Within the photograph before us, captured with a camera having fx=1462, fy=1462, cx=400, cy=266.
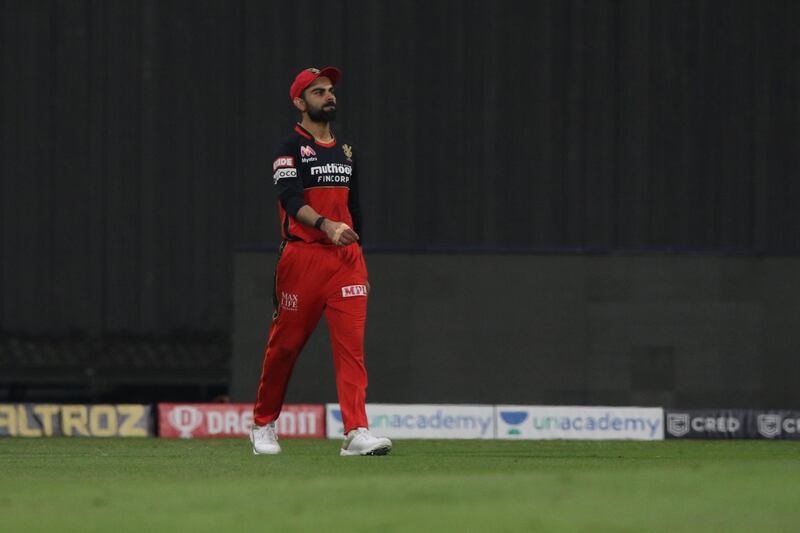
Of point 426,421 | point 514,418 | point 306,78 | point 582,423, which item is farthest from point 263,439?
point 582,423

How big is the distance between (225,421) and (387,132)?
14.0 ft

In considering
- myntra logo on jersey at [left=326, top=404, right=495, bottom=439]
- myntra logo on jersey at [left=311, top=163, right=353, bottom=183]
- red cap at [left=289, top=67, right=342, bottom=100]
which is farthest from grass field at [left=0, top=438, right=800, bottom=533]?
myntra logo on jersey at [left=326, top=404, right=495, bottom=439]

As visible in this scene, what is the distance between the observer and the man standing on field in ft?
22.7

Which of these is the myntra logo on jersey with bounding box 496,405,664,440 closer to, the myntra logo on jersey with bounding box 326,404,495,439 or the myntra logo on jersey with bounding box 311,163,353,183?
the myntra logo on jersey with bounding box 326,404,495,439

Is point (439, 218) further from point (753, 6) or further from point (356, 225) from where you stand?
point (356, 225)

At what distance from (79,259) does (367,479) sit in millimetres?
10035

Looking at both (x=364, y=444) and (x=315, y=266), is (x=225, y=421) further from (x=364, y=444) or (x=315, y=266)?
(x=364, y=444)

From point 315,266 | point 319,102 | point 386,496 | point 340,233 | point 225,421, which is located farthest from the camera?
point 225,421

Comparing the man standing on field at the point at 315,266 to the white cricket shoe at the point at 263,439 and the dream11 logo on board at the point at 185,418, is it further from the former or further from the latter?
the dream11 logo on board at the point at 185,418

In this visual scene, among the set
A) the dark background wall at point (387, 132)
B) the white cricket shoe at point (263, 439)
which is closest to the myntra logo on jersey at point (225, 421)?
the dark background wall at point (387, 132)

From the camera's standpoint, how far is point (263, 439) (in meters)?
7.20

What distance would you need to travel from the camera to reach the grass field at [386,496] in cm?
380

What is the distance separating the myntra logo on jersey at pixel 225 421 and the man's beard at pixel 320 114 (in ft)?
14.3

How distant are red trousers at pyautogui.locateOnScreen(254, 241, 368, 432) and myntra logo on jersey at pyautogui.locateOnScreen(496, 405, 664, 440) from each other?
4.20 metres
